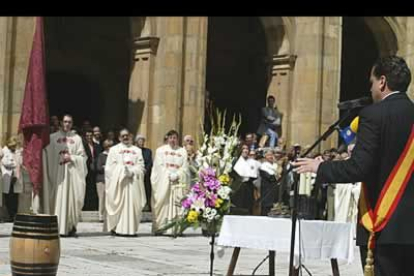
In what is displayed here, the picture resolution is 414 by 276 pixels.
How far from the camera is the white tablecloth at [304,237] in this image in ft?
28.0

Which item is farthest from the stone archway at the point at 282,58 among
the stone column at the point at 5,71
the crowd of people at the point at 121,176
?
the stone column at the point at 5,71

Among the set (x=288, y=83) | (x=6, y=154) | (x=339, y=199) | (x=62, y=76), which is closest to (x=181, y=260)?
(x=6, y=154)

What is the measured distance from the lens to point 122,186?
635 inches

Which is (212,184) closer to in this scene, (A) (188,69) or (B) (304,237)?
(B) (304,237)

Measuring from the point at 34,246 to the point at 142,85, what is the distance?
1346 centimetres

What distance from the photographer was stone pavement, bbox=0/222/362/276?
10336 mm

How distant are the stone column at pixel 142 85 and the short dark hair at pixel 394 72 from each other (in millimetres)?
15516

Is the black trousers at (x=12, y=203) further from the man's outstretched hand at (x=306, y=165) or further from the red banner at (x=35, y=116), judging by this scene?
the man's outstretched hand at (x=306, y=165)

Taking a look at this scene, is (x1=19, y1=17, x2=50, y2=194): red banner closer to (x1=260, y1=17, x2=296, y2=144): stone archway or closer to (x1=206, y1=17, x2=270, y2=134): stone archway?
(x1=260, y1=17, x2=296, y2=144): stone archway

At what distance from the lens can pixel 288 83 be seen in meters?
24.0

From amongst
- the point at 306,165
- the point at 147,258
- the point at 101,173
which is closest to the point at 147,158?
the point at 101,173

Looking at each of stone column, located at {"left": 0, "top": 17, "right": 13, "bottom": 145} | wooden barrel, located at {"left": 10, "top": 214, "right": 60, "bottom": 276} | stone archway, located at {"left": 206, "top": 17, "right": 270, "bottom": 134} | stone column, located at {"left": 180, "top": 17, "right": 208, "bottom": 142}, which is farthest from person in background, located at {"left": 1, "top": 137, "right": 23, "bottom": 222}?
stone archway, located at {"left": 206, "top": 17, "right": 270, "bottom": 134}

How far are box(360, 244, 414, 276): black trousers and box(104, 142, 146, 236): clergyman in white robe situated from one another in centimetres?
1045
